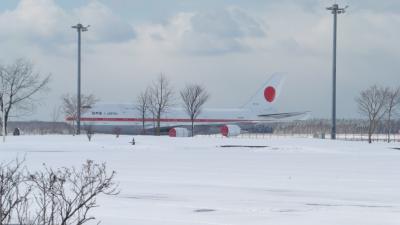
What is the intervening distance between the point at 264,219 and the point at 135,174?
887cm

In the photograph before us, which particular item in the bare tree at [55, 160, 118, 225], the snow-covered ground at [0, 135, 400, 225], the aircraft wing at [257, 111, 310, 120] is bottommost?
the snow-covered ground at [0, 135, 400, 225]

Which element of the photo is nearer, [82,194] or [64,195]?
A: [82,194]

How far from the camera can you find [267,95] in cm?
7094

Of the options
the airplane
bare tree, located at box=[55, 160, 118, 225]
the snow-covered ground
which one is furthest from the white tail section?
bare tree, located at box=[55, 160, 118, 225]

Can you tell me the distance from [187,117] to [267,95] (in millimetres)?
11144

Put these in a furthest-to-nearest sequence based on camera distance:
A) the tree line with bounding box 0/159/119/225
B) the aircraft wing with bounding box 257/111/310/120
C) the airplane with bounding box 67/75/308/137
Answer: the aircraft wing with bounding box 257/111/310/120, the airplane with bounding box 67/75/308/137, the tree line with bounding box 0/159/119/225

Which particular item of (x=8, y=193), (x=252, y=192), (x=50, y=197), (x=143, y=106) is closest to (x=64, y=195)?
(x=50, y=197)

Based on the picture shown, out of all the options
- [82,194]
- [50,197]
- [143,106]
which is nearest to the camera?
[82,194]

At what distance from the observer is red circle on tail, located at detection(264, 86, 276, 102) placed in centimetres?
7088

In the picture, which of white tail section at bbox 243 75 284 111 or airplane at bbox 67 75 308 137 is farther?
white tail section at bbox 243 75 284 111

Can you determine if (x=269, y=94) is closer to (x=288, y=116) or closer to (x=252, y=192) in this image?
(x=288, y=116)

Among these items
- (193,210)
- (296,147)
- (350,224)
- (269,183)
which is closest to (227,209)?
(193,210)

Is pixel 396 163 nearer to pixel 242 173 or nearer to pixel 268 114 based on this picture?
pixel 242 173

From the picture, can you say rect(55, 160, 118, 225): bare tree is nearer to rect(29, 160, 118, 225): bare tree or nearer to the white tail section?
rect(29, 160, 118, 225): bare tree
